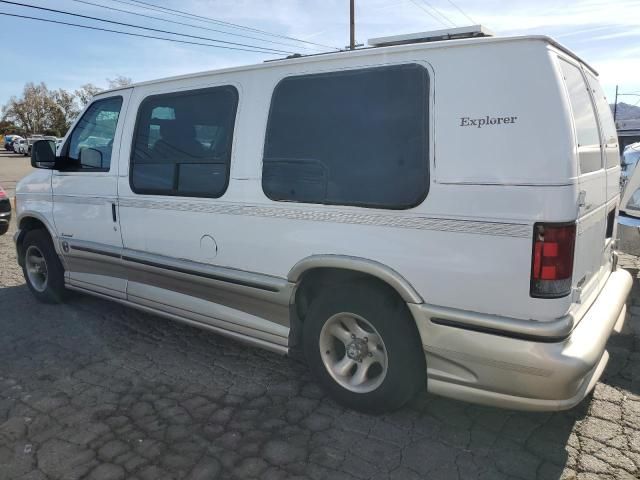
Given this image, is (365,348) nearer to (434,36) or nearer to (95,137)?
(434,36)

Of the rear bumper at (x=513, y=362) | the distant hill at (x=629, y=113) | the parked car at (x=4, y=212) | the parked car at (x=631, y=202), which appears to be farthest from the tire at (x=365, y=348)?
the distant hill at (x=629, y=113)

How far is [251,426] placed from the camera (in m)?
3.11

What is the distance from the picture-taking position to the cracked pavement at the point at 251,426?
2.72m

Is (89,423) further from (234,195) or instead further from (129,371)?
(234,195)

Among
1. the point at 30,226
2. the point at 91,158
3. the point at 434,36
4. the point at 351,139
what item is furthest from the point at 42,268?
the point at 434,36

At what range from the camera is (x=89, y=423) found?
3141 mm

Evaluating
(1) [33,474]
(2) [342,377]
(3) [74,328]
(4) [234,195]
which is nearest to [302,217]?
(4) [234,195]

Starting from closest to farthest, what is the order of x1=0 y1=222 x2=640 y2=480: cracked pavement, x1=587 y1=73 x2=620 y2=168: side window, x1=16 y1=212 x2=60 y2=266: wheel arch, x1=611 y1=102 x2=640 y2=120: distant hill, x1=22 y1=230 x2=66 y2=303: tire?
x1=0 y1=222 x2=640 y2=480: cracked pavement → x1=587 y1=73 x2=620 y2=168: side window → x1=16 y1=212 x2=60 y2=266: wheel arch → x1=22 y1=230 x2=66 y2=303: tire → x1=611 y1=102 x2=640 y2=120: distant hill

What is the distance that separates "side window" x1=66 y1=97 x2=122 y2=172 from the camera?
14.7 ft

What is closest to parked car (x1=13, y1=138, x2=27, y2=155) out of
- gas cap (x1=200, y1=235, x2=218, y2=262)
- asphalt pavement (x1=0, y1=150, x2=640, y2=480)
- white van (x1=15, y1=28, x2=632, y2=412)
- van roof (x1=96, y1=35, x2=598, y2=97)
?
asphalt pavement (x1=0, y1=150, x2=640, y2=480)

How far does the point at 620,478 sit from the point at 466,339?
1.02 m

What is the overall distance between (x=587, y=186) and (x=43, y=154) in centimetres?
449

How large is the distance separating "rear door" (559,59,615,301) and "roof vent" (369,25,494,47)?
50 centimetres

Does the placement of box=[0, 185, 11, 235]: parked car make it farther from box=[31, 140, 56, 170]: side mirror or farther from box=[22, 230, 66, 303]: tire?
box=[31, 140, 56, 170]: side mirror
